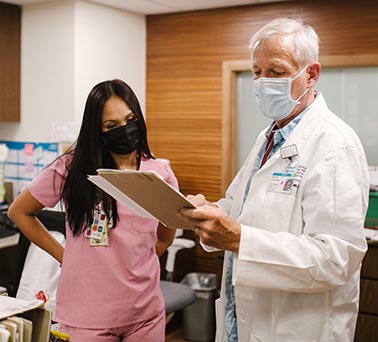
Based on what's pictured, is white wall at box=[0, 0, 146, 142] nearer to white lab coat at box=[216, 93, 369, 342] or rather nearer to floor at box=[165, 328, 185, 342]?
floor at box=[165, 328, 185, 342]

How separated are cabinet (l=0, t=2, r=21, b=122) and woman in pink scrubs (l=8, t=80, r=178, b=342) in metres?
1.98

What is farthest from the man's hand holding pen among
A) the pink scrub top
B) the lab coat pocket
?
the pink scrub top

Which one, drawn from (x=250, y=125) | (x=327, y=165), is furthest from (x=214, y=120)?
(x=327, y=165)

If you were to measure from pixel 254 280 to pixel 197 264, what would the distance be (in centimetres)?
279

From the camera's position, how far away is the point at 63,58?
3.70m

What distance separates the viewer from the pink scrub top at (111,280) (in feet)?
5.96

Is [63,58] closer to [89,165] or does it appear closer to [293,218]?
[89,165]

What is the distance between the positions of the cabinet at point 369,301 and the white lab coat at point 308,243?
5.62 feet

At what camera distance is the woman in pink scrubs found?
71.7 inches

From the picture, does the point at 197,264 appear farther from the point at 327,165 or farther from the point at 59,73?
the point at 327,165

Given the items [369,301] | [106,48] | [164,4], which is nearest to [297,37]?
[369,301]

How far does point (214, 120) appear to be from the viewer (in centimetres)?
403

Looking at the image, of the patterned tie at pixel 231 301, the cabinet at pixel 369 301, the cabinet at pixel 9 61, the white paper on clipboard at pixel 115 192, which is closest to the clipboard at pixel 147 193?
the white paper on clipboard at pixel 115 192

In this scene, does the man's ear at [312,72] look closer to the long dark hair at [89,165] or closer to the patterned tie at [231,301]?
the patterned tie at [231,301]
